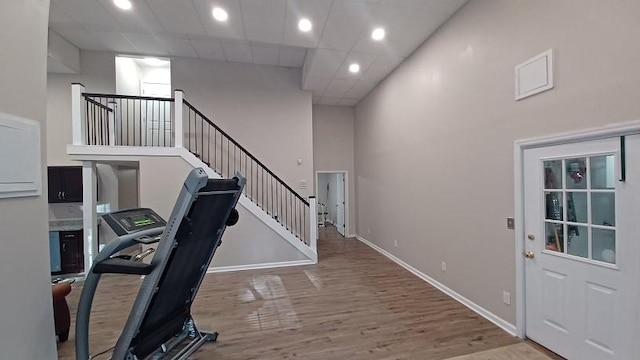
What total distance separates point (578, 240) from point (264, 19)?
14.8ft

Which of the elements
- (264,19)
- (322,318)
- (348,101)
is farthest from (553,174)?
(348,101)

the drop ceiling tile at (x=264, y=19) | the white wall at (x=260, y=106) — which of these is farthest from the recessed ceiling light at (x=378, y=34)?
the white wall at (x=260, y=106)

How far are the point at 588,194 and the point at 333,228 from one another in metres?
7.54

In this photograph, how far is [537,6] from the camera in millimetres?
2432

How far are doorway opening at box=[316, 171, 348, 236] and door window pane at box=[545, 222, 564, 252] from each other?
5405 mm

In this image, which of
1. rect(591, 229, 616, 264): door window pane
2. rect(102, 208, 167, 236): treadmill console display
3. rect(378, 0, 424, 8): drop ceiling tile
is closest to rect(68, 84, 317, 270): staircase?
rect(102, 208, 167, 236): treadmill console display

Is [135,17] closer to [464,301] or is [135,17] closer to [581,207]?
[581,207]

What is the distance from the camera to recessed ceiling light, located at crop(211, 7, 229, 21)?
3.67 metres

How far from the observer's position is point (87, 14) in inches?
158

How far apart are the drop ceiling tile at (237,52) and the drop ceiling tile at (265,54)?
0.11m

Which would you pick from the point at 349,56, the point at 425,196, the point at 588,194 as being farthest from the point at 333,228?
the point at 588,194

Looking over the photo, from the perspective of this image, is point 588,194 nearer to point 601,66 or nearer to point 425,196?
point 601,66

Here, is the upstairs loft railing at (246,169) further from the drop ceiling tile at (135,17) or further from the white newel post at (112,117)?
the drop ceiling tile at (135,17)

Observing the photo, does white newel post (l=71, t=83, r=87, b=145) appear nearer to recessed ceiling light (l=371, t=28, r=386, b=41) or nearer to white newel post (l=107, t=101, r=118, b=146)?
white newel post (l=107, t=101, r=118, b=146)
